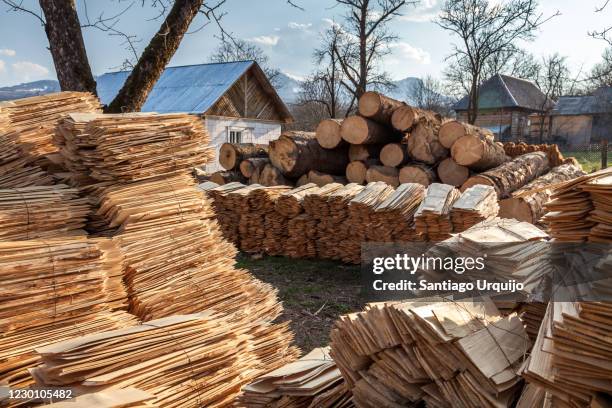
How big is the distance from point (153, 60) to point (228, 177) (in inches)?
179

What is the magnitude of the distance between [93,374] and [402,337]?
155cm

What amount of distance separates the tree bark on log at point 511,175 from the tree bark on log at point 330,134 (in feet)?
8.42

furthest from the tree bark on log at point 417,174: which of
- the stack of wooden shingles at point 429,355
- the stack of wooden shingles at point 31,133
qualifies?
the stack of wooden shingles at point 429,355

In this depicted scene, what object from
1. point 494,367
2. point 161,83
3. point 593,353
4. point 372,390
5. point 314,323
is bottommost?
point 314,323

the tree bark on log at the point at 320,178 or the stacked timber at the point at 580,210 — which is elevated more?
the stacked timber at the point at 580,210

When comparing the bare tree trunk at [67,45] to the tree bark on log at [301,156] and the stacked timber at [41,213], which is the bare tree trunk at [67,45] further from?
the tree bark on log at [301,156]

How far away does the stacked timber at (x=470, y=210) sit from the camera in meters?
5.91

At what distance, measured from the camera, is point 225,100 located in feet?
65.0

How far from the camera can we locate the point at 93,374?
7.74 ft

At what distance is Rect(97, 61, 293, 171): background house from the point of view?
19312mm

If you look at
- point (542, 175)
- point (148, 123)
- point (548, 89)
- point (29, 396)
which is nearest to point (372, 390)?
point (29, 396)

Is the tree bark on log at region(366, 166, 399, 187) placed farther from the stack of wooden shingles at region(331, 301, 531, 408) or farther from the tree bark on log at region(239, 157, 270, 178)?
the stack of wooden shingles at region(331, 301, 531, 408)

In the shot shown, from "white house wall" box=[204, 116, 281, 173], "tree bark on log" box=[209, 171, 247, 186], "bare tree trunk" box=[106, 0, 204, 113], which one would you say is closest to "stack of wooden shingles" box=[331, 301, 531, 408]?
"bare tree trunk" box=[106, 0, 204, 113]

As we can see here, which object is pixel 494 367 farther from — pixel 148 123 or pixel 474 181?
pixel 474 181
